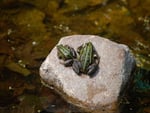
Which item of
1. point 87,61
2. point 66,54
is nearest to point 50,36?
point 66,54

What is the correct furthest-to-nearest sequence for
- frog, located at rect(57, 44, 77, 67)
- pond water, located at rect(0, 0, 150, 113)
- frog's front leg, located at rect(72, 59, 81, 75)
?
pond water, located at rect(0, 0, 150, 113)
frog, located at rect(57, 44, 77, 67)
frog's front leg, located at rect(72, 59, 81, 75)

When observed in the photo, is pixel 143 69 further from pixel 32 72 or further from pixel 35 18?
pixel 35 18

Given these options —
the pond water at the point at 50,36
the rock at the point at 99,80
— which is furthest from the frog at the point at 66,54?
the pond water at the point at 50,36

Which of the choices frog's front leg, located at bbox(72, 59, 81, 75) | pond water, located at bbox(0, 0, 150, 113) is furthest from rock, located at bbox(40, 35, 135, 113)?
pond water, located at bbox(0, 0, 150, 113)

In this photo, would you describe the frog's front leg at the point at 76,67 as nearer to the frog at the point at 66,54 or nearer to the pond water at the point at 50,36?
the frog at the point at 66,54

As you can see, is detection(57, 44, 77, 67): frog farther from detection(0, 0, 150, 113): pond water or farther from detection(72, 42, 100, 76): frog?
detection(0, 0, 150, 113): pond water
